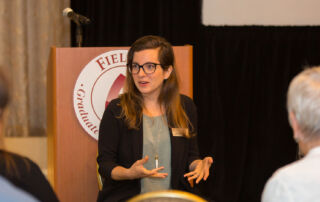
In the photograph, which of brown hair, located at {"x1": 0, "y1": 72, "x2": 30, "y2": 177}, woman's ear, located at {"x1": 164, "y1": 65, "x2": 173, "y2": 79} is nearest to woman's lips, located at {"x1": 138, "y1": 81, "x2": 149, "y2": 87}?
woman's ear, located at {"x1": 164, "y1": 65, "x2": 173, "y2": 79}

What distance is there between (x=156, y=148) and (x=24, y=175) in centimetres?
125

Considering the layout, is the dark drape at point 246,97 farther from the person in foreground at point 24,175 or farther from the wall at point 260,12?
the person in foreground at point 24,175

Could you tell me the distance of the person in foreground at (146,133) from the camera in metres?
2.27

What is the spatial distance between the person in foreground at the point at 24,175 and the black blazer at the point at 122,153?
3.44 ft

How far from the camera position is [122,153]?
7.60 feet

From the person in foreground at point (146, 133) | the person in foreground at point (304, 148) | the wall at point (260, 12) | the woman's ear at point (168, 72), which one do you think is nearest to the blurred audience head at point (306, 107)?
the person in foreground at point (304, 148)

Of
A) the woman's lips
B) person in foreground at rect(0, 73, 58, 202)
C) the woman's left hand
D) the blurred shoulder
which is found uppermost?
the woman's lips

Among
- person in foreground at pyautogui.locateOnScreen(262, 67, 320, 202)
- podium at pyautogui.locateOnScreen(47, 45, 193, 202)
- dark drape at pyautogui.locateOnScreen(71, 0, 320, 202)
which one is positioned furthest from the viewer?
dark drape at pyautogui.locateOnScreen(71, 0, 320, 202)

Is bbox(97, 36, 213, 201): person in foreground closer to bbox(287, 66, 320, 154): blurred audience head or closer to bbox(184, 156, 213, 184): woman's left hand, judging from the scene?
bbox(184, 156, 213, 184): woman's left hand

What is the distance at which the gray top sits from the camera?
2.28 metres

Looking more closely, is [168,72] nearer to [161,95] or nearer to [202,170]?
[161,95]

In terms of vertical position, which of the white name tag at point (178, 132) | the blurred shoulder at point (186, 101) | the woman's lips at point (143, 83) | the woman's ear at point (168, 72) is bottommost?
the white name tag at point (178, 132)

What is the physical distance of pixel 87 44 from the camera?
12.7ft

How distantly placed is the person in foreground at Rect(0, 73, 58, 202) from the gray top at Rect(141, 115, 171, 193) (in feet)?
3.72
